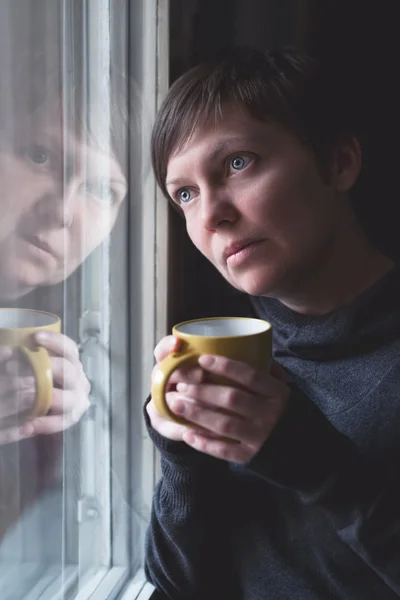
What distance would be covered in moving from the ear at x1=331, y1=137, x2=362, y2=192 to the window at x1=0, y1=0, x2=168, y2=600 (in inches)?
12.0

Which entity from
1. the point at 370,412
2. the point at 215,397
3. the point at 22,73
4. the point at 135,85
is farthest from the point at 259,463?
the point at 135,85

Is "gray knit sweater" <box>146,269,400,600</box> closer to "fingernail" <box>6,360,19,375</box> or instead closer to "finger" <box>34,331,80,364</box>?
"finger" <box>34,331,80,364</box>

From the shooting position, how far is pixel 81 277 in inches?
33.9

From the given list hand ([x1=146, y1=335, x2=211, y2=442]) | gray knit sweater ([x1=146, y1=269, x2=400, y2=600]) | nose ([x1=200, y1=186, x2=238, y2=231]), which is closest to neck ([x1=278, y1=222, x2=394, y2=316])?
gray knit sweater ([x1=146, y1=269, x2=400, y2=600])

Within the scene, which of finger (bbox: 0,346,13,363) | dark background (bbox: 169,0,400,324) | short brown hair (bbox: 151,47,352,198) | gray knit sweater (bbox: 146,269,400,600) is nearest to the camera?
finger (bbox: 0,346,13,363)

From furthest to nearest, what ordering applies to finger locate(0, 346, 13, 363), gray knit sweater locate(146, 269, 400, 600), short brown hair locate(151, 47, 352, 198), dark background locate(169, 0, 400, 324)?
dark background locate(169, 0, 400, 324) < short brown hair locate(151, 47, 352, 198) < gray knit sweater locate(146, 269, 400, 600) < finger locate(0, 346, 13, 363)

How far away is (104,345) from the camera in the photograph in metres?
0.95

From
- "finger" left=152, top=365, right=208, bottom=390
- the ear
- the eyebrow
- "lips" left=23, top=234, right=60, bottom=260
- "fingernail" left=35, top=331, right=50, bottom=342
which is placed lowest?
"finger" left=152, top=365, right=208, bottom=390

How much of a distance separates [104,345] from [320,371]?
1.06ft

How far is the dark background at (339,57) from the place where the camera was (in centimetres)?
112

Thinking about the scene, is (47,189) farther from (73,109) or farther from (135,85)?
(135,85)

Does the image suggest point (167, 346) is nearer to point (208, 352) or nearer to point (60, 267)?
point (208, 352)

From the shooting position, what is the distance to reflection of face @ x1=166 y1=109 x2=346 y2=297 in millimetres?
793

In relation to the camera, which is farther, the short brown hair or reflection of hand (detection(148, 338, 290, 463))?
the short brown hair
